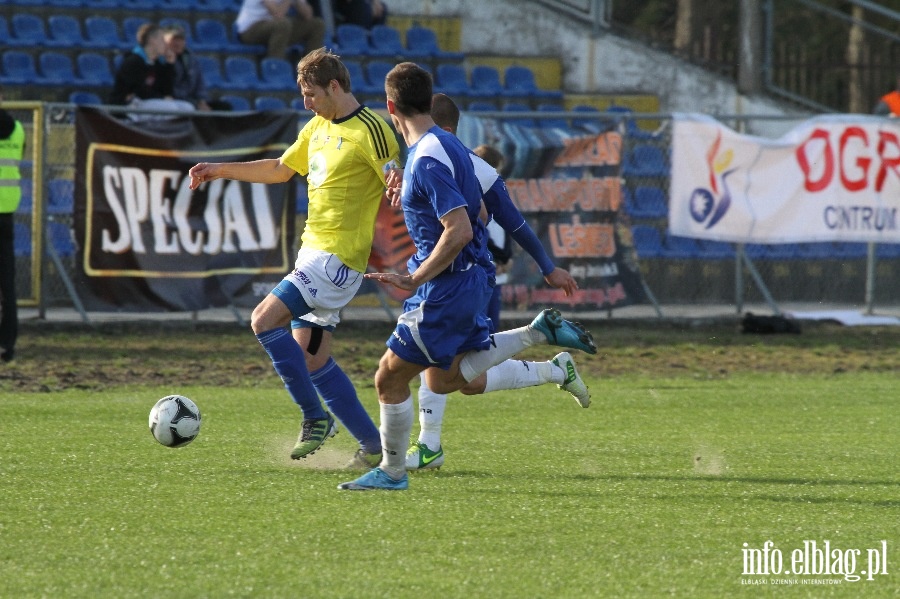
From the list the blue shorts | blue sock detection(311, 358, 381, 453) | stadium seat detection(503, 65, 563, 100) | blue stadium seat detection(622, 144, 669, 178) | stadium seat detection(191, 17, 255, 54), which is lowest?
blue sock detection(311, 358, 381, 453)

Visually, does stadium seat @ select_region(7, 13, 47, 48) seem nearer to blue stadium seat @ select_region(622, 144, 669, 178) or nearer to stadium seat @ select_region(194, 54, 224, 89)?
stadium seat @ select_region(194, 54, 224, 89)

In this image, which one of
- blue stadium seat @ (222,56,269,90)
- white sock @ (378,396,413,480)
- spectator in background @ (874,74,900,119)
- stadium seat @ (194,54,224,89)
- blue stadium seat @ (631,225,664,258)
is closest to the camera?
white sock @ (378,396,413,480)

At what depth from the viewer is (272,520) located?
5.51 meters

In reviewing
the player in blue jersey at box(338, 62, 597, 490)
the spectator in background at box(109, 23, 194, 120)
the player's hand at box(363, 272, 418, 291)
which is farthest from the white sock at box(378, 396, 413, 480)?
the spectator in background at box(109, 23, 194, 120)

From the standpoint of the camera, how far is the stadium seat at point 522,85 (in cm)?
1809

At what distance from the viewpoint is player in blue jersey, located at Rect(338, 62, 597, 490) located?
19.0 feet

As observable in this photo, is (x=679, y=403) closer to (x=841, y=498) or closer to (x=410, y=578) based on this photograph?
(x=841, y=498)

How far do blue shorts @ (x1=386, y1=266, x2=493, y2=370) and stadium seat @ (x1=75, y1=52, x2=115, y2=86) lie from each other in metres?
11.3

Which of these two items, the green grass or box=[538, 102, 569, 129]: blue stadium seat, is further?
box=[538, 102, 569, 129]: blue stadium seat

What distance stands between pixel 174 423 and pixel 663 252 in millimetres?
8574

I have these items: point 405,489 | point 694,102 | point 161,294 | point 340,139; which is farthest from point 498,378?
point 694,102

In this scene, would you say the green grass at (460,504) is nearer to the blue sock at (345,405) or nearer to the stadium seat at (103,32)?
the blue sock at (345,405)

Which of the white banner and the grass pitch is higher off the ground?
the white banner

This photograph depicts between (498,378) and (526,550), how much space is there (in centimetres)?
197
